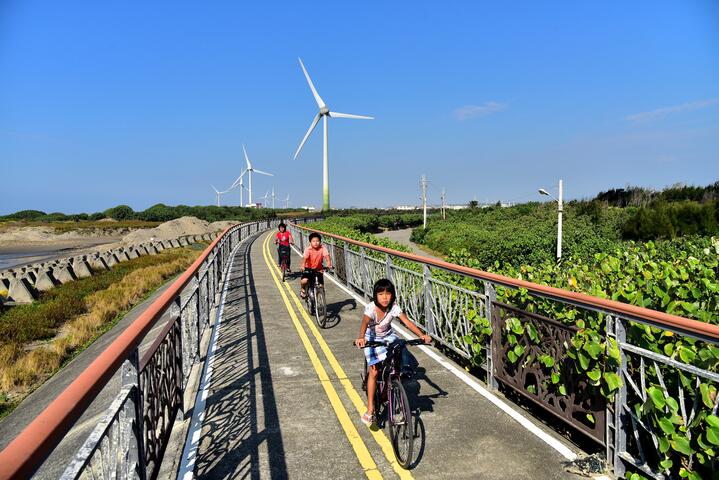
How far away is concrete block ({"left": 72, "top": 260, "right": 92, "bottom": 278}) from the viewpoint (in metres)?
26.9

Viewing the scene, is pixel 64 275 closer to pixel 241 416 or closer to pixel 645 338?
pixel 241 416

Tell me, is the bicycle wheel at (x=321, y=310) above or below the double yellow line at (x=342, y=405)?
above

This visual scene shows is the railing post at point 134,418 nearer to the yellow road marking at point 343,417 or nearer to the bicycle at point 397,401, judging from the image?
the yellow road marking at point 343,417

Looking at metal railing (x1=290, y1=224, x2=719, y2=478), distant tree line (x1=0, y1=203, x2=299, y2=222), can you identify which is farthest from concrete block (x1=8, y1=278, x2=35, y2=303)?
distant tree line (x1=0, y1=203, x2=299, y2=222)

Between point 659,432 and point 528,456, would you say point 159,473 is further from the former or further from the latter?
point 659,432

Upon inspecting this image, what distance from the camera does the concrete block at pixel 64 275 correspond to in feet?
81.8

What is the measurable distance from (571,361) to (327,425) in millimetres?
2626

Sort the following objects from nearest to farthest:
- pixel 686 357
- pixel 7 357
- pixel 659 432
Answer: pixel 686 357, pixel 659 432, pixel 7 357

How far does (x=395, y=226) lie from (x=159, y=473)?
87388 millimetres

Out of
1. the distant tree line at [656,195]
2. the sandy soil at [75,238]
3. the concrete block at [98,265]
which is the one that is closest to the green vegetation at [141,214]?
the sandy soil at [75,238]

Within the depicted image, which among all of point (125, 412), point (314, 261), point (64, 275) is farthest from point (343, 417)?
point (64, 275)

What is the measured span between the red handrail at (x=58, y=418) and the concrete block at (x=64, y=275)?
986 inches

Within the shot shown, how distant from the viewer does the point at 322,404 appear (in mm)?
5965

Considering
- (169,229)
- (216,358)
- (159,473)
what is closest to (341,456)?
(159,473)
